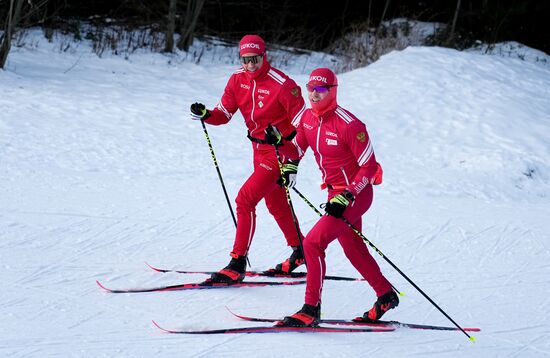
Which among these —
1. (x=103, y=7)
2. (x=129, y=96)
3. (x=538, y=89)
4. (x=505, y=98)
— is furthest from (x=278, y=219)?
(x=103, y=7)

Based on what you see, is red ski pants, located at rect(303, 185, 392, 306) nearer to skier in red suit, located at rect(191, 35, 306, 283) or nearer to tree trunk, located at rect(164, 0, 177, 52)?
skier in red suit, located at rect(191, 35, 306, 283)

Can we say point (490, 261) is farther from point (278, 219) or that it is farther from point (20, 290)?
point (20, 290)

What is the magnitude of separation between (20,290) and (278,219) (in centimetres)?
204

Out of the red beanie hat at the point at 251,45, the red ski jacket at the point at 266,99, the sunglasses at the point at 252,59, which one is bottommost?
the red ski jacket at the point at 266,99

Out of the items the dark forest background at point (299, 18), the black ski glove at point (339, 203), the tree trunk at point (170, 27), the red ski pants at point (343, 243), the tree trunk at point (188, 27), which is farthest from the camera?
the dark forest background at point (299, 18)

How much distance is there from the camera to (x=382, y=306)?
16.3 ft

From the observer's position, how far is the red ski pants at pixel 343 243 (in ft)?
15.4

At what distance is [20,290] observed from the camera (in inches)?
199

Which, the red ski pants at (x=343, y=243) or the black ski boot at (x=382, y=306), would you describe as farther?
the black ski boot at (x=382, y=306)

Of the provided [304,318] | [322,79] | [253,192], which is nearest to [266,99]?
[253,192]

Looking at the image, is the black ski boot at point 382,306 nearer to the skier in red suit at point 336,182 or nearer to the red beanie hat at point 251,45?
the skier in red suit at point 336,182

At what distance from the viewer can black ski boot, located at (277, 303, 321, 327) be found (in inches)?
185

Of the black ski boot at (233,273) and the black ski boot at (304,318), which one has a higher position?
the black ski boot at (304,318)

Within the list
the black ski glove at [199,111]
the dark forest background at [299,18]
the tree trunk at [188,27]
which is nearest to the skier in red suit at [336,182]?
the black ski glove at [199,111]
